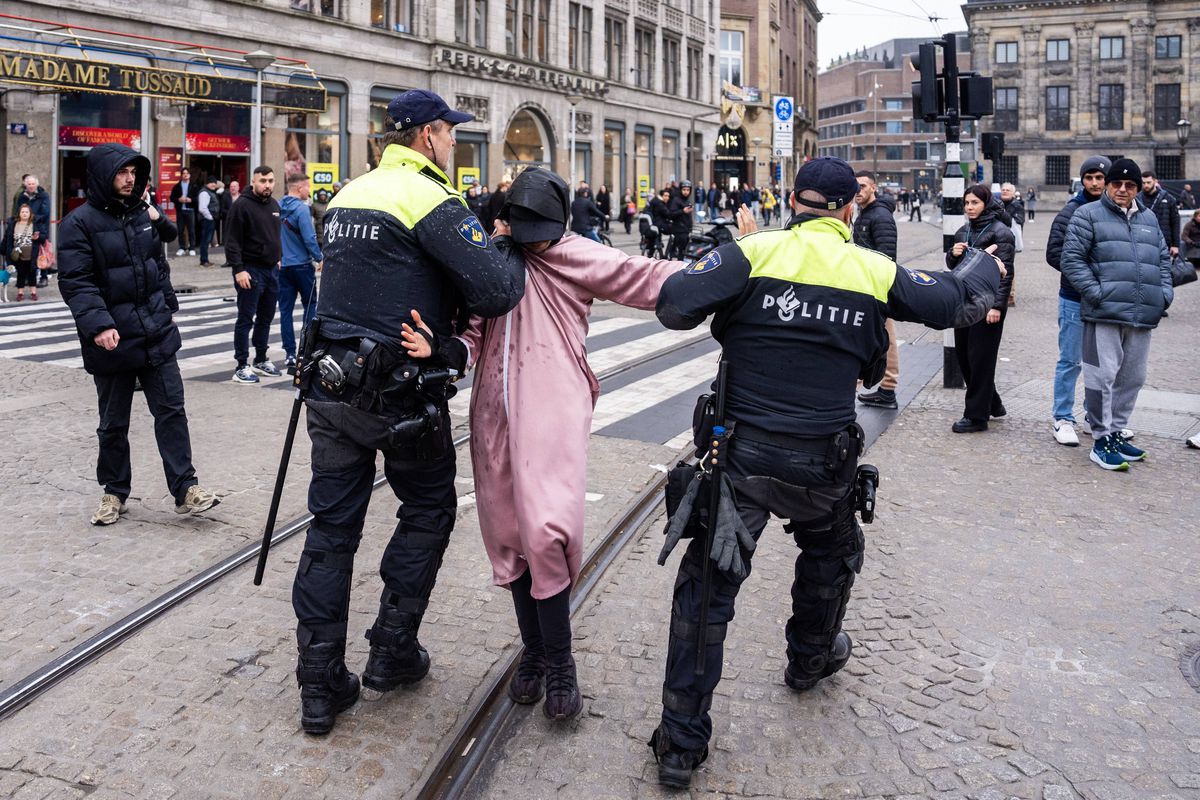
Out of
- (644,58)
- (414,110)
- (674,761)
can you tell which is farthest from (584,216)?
(644,58)

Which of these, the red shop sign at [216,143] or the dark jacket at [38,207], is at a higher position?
the red shop sign at [216,143]

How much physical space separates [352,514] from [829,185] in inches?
76.9

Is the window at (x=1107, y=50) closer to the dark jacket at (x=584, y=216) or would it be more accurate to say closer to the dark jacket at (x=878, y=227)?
the dark jacket at (x=584, y=216)

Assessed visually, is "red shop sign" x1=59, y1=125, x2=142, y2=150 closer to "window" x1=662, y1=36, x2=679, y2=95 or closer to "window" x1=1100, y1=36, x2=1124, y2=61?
"window" x1=662, y1=36, x2=679, y2=95

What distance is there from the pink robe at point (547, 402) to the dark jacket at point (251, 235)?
6.92 metres

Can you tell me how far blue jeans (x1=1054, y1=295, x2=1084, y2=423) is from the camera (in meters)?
8.10

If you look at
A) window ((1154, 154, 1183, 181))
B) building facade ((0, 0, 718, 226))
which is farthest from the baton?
window ((1154, 154, 1183, 181))

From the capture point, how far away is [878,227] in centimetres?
916

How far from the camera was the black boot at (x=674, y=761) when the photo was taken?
3.48m

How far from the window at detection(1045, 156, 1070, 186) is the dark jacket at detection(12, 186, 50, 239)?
246 feet

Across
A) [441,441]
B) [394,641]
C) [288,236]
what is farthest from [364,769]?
[288,236]

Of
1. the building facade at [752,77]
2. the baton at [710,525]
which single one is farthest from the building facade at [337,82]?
the building facade at [752,77]

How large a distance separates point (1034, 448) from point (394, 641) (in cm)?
555

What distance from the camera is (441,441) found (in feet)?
12.7
